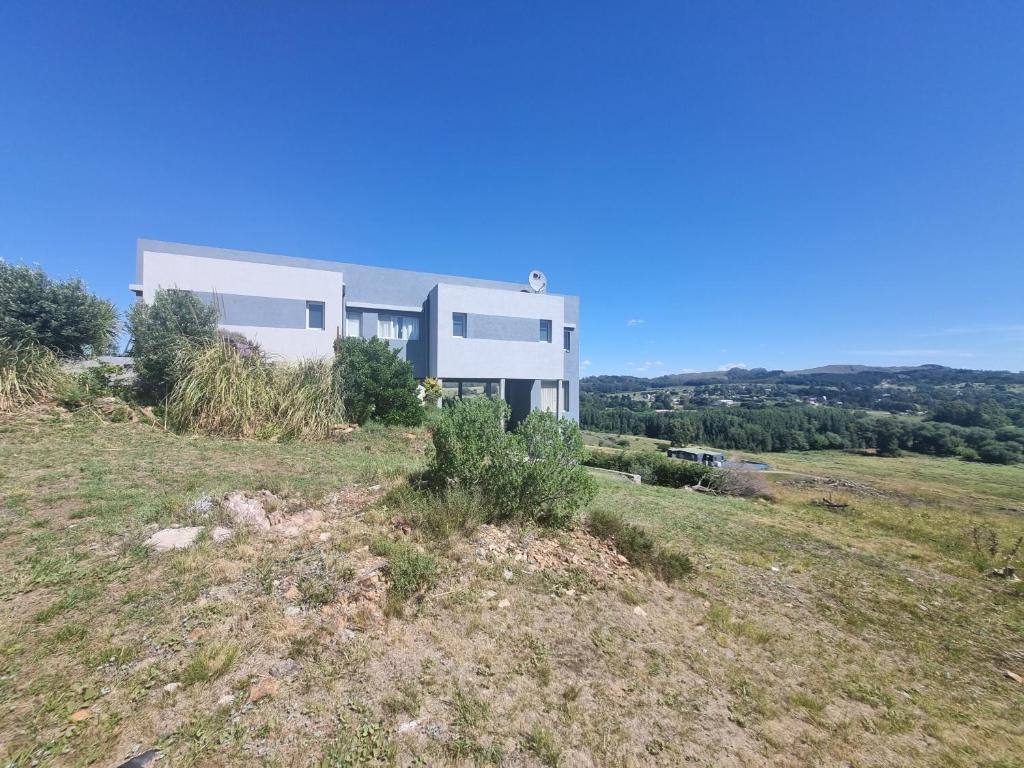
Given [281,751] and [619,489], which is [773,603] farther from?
[619,489]

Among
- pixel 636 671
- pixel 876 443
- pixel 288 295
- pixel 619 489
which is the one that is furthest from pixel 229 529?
pixel 876 443

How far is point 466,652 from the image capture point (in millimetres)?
2686

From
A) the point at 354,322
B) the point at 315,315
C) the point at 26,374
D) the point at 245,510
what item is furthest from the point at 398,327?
the point at 245,510

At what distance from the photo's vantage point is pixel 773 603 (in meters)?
4.02

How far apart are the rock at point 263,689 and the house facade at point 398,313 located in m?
10.2

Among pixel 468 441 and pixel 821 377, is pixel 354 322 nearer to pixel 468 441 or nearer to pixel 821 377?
pixel 468 441

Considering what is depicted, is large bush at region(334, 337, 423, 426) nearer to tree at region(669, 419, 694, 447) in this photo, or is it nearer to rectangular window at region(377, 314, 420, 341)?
rectangular window at region(377, 314, 420, 341)

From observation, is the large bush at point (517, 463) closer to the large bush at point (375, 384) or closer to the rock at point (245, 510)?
the rock at point (245, 510)

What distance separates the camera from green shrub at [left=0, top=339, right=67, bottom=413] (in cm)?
788

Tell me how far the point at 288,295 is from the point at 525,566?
13.9 m

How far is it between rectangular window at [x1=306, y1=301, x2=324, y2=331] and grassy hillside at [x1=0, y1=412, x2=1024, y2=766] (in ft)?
31.6

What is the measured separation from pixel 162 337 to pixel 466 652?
11.6m

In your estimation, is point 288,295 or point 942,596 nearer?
point 942,596

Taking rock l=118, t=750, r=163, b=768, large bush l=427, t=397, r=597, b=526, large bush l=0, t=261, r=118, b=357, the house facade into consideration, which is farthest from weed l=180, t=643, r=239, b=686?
large bush l=0, t=261, r=118, b=357
